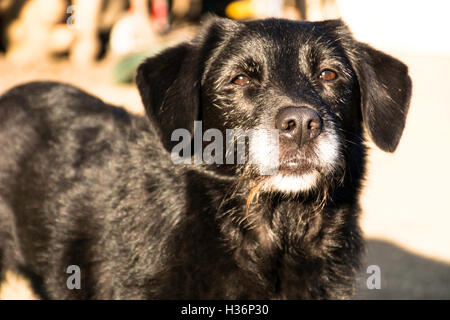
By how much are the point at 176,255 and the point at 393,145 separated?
4.18 ft

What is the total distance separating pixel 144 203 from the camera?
331 centimetres

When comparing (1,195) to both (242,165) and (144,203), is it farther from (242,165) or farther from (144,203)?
(242,165)

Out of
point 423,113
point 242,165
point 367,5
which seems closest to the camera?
point 242,165

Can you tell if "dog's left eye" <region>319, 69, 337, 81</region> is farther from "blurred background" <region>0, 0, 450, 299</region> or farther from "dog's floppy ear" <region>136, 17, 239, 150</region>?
"blurred background" <region>0, 0, 450, 299</region>

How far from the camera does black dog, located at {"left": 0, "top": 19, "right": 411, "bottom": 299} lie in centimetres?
306

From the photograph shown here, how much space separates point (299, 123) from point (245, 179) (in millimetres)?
472

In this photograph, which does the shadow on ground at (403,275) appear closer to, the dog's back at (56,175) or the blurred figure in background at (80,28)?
the dog's back at (56,175)

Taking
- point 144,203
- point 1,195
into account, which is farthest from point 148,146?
point 1,195

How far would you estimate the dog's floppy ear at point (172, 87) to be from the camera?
319cm

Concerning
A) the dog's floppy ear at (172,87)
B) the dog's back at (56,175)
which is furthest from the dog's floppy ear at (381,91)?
the dog's back at (56,175)

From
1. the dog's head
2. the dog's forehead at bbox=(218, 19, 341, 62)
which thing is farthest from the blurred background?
the dog's forehead at bbox=(218, 19, 341, 62)

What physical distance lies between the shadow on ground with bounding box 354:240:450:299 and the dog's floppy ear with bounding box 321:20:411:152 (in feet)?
5.07

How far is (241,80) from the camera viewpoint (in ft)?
10.5
